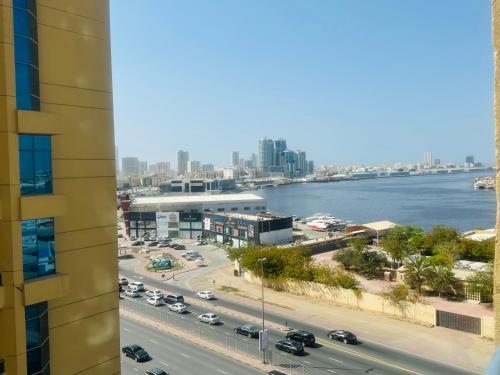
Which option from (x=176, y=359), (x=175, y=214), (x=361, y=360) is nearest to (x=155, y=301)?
(x=176, y=359)

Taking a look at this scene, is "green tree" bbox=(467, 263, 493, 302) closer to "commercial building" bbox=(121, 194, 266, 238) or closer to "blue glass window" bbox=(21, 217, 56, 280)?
"blue glass window" bbox=(21, 217, 56, 280)

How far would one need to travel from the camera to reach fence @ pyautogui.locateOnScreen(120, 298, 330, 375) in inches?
679

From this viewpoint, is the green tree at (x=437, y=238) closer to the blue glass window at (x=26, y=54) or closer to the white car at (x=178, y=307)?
the white car at (x=178, y=307)

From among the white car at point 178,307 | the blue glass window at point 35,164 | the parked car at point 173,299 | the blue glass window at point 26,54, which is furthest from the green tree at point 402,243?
the blue glass window at point 26,54

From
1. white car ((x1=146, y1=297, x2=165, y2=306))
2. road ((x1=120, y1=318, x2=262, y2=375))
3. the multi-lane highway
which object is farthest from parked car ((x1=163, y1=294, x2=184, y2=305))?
the multi-lane highway

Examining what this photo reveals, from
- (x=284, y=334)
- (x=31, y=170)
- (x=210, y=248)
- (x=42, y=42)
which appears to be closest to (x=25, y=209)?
(x=31, y=170)

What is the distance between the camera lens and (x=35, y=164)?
6.16m

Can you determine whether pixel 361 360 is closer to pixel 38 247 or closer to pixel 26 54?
pixel 38 247

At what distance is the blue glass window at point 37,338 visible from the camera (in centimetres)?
601

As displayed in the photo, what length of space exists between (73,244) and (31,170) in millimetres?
1257

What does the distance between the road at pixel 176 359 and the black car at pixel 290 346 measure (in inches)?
87.9

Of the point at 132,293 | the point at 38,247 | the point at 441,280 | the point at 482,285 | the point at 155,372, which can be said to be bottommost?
the point at 132,293

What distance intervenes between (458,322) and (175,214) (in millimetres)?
36818

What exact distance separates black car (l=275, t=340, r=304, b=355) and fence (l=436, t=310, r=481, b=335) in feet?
24.0
